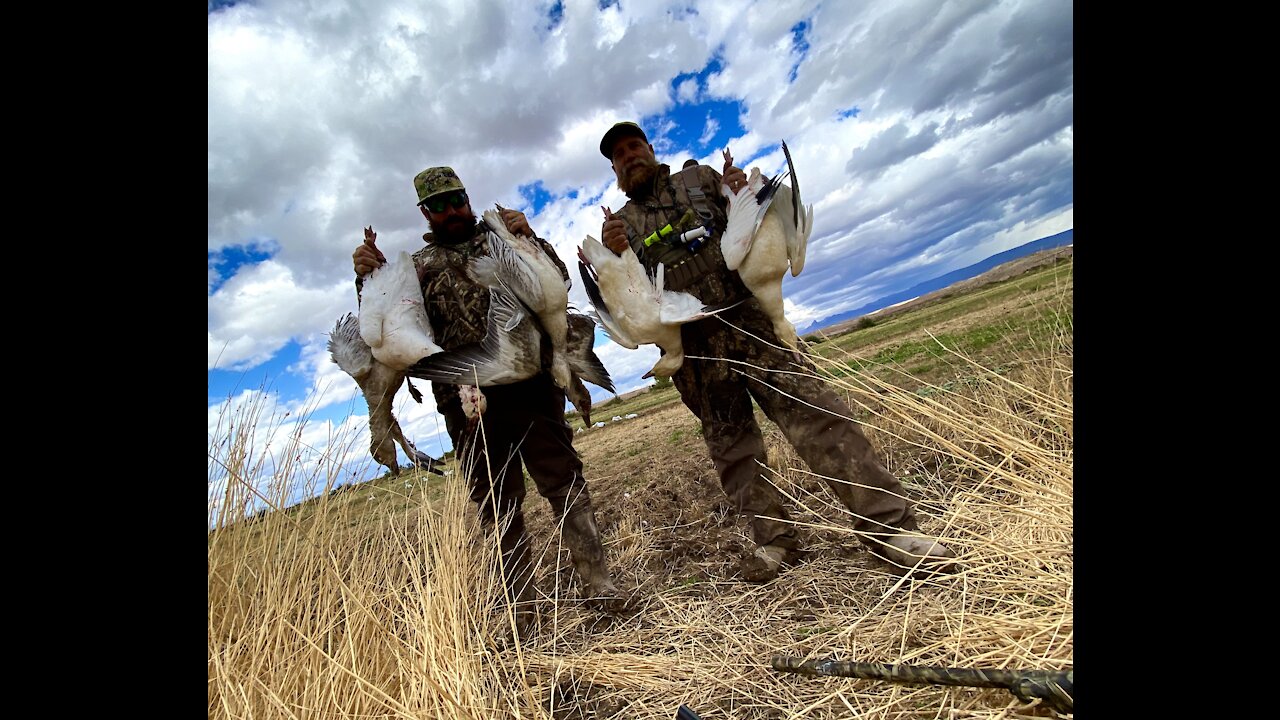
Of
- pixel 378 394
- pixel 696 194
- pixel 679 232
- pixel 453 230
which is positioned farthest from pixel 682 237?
pixel 378 394

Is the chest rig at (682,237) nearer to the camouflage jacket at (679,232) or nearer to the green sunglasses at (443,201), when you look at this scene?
the camouflage jacket at (679,232)

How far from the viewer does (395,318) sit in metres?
2.71

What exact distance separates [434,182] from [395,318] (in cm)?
94

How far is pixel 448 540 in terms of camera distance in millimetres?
A: 2133

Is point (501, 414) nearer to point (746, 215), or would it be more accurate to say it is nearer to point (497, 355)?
point (497, 355)

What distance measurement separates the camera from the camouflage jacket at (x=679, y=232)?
302cm

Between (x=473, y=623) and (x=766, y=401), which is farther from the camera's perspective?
(x=766, y=401)

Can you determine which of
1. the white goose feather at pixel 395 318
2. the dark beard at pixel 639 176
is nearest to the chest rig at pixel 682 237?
the dark beard at pixel 639 176

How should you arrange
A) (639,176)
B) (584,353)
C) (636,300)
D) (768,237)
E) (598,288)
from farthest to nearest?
(639,176) → (584,353) → (598,288) → (636,300) → (768,237)

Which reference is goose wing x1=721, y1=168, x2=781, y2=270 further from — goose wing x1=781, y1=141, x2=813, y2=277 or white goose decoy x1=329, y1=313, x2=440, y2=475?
white goose decoy x1=329, y1=313, x2=440, y2=475
